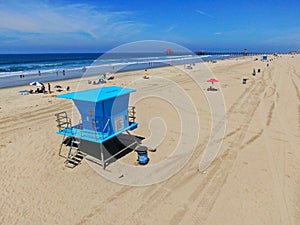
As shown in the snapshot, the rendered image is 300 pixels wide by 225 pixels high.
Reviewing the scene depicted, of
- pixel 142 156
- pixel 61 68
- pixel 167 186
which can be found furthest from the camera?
pixel 61 68

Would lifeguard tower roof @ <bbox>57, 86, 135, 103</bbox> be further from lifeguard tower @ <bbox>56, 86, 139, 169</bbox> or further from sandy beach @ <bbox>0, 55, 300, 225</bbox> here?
sandy beach @ <bbox>0, 55, 300, 225</bbox>

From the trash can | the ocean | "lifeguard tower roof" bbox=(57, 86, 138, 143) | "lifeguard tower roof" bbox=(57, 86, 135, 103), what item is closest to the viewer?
"lifeguard tower roof" bbox=(57, 86, 135, 103)

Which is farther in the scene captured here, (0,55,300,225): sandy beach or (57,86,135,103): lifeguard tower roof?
(57,86,135,103): lifeguard tower roof

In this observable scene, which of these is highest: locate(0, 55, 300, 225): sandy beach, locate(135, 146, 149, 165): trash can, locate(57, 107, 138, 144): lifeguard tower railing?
locate(57, 107, 138, 144): lifeguard tower railing

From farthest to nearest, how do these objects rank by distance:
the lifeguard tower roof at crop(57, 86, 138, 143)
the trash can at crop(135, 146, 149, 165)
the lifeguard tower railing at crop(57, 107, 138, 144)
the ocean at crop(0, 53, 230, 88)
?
the ocean at crop(0, 53, 230, 88) < the trash can at crop(135, 146, 149, 165) < the lifeguard tower railing at crop(57, 107, 138, 144) < the lifeguard tower roof at crop(57, 86, 138, 143)

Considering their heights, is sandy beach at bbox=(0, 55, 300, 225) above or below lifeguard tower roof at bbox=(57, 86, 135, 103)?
below

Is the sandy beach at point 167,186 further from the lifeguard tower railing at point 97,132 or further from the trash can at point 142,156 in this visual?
the lifeguard tower railing at point 97,132

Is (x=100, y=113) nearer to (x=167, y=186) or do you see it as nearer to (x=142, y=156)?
(x=142, y=156)

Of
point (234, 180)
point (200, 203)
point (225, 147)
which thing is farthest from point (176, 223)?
point (225, 147)

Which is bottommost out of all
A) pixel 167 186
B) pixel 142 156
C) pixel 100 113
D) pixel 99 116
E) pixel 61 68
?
pixel 167 186

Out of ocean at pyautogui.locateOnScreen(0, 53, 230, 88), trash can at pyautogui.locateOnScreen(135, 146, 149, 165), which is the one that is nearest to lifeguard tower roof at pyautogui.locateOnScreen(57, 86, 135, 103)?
trash can at pyautogui.locateOnScreen(135, 146, 149, 165)

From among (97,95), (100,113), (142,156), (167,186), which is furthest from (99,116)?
(167,186)

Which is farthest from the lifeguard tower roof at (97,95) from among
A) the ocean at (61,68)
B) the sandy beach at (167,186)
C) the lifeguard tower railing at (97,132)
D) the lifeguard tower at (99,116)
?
the ocean at (61,68)
